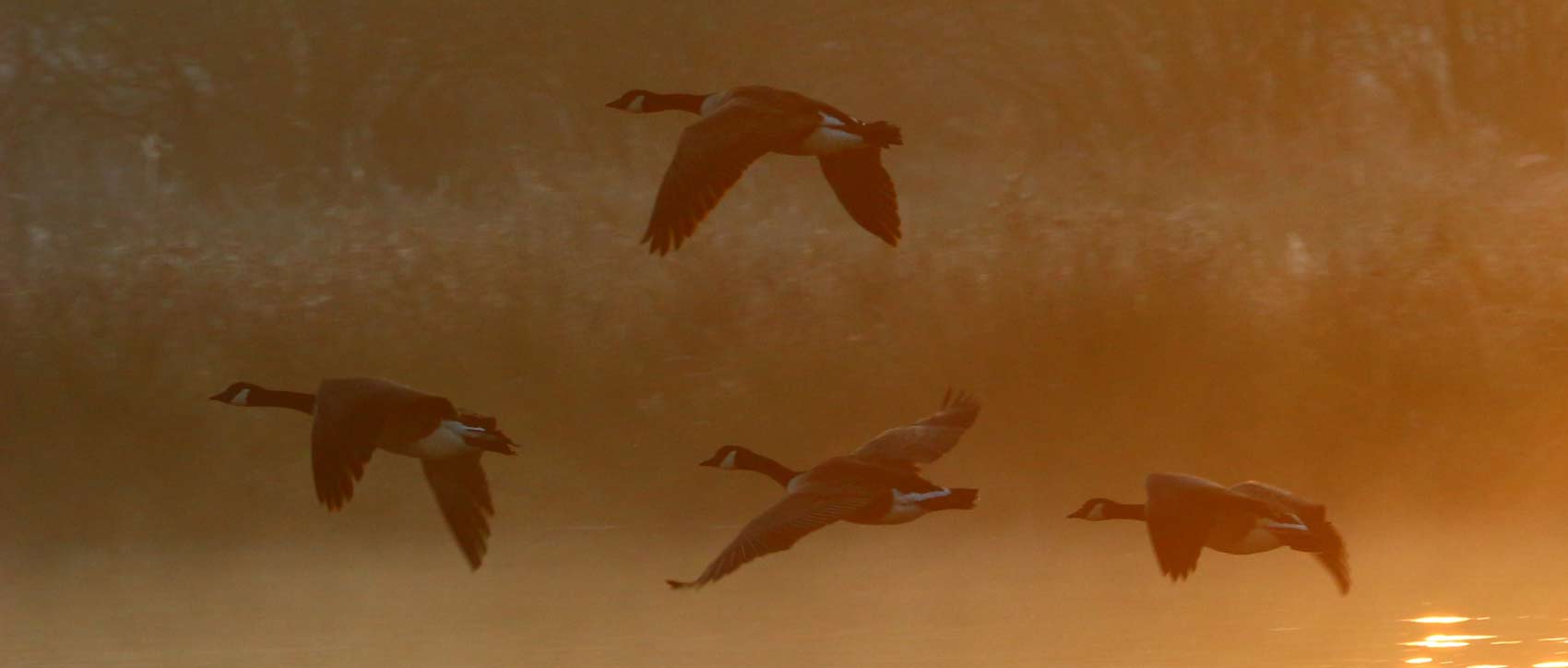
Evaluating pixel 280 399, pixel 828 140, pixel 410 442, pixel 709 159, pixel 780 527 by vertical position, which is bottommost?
pixel 780 527

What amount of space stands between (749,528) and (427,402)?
1.15 metres

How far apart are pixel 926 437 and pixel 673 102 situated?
5.69ft

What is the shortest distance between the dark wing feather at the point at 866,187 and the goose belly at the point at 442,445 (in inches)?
61.4

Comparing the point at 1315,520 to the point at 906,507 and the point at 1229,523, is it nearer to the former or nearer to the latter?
the point at 1229,523

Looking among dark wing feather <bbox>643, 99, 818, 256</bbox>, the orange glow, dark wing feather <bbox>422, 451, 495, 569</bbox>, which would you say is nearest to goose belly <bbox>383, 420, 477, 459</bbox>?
dark wing feather <bbox>422, 451, 495, 569</bbox>

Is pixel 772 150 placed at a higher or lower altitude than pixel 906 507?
higher

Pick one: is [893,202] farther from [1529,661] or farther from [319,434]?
[1529,661]

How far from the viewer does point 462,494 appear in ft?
24.5

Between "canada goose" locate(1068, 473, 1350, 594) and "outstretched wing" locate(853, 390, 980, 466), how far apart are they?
3.72ft

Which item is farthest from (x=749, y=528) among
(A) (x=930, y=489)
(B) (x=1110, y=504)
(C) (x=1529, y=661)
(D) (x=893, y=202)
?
(C) (x=1529, y=661)

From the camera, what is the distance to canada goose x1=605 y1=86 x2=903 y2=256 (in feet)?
22.7

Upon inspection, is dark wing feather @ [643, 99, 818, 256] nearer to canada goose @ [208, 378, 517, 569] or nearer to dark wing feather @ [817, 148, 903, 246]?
dark wing feather @ [817, 148, 903, 246]

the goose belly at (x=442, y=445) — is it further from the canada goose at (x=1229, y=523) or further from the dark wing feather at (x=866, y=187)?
the canada goose at (x=1229, y=523)

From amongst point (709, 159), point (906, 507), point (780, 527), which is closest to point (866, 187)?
point (709, 159)
